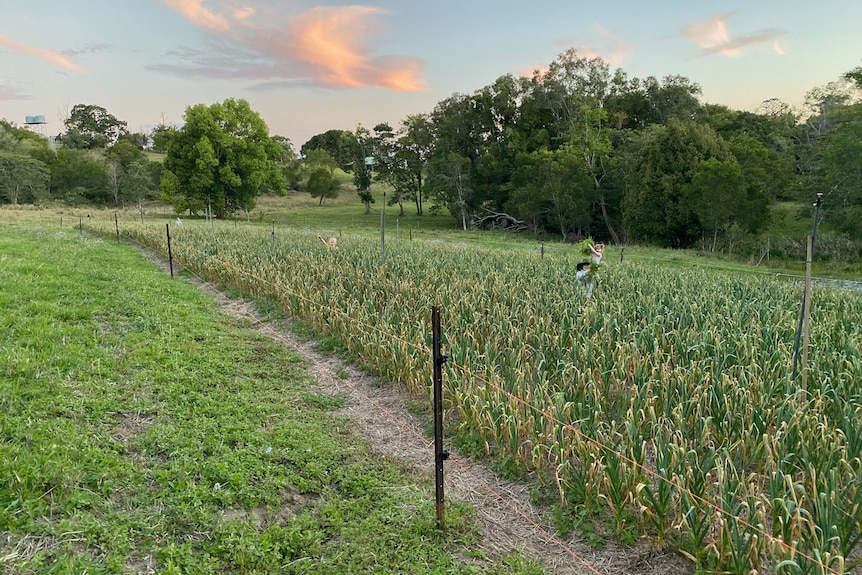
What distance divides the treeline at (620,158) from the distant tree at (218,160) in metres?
11.5

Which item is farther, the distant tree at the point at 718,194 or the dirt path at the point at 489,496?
the distant tree at the point at 718,194

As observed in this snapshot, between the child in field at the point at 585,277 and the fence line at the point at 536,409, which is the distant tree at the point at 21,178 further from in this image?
the child in field at the point at 585,277

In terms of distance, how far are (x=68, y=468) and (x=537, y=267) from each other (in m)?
9.49

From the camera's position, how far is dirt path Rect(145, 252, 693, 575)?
3.04m

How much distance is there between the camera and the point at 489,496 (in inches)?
147

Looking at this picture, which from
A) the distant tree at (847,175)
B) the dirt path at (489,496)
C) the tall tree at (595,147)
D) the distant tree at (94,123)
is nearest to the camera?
the dirt path at (489,496)

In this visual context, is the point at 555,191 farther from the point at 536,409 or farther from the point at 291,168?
the point at 291,168

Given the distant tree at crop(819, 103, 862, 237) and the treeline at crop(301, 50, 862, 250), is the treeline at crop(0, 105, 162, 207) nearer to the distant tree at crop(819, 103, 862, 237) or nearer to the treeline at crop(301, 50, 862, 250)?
the treeline at crop(301, 50, 862, 250)

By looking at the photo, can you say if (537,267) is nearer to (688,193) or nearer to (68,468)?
(68,468)

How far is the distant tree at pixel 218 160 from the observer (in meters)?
40.1

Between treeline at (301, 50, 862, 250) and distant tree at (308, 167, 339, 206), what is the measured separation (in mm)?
4296

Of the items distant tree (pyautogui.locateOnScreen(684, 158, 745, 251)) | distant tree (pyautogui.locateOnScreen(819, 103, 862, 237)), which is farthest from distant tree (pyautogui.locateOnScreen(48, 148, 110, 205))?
distant tree (pyautogui.locateOnScreen(819, 103, 862, 237))

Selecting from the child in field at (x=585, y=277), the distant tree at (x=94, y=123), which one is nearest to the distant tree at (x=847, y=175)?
the child in field at (x=585, y=277)

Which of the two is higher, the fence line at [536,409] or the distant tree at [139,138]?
the distant tree at [139,138]
